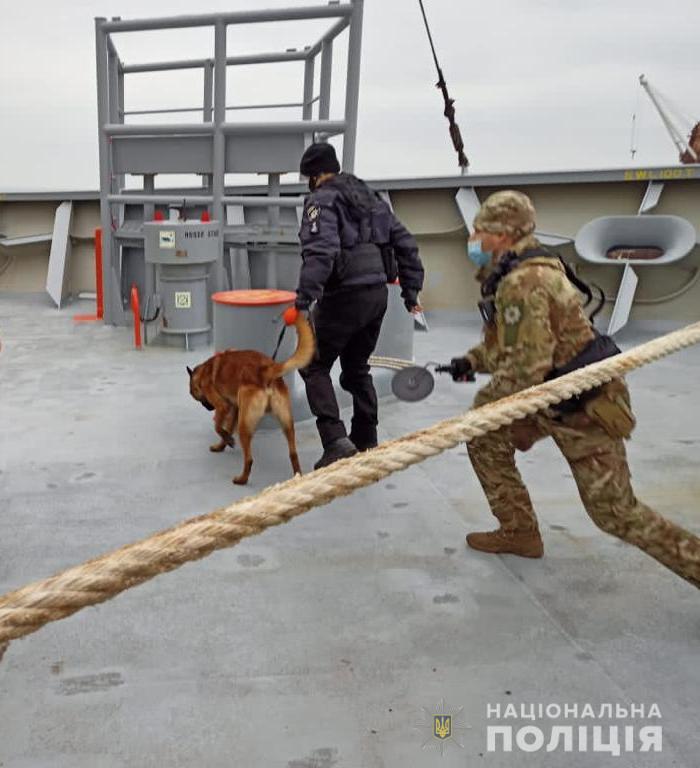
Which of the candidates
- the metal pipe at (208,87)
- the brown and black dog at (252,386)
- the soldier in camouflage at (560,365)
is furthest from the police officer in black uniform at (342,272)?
the metal pipe at (208,87)

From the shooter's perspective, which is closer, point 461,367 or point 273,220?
point 461,367

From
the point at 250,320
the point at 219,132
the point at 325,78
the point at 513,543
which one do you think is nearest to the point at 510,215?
the point at 513,543

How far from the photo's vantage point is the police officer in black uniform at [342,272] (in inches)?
135

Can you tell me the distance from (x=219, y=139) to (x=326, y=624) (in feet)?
18.5

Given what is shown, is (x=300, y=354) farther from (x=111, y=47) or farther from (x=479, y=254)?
(x=111, y=47)

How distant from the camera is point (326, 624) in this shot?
233cm

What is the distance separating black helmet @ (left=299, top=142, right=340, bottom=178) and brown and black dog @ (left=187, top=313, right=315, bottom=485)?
774 millimetres

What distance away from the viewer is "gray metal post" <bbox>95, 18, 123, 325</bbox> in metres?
7.20

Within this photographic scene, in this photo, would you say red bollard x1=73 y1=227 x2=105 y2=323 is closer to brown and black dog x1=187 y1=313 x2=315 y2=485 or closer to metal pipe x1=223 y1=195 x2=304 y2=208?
metal pipe x1=223 y1=195 x2=304 y2=208

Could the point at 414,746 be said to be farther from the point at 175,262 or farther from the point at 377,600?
the point at 175,262

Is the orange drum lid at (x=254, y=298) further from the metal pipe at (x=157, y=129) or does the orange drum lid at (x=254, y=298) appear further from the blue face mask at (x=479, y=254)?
the metal pipe at (x=157, y=129)

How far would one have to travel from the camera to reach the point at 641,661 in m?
2.15

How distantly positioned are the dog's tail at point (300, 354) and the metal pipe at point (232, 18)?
414 cm

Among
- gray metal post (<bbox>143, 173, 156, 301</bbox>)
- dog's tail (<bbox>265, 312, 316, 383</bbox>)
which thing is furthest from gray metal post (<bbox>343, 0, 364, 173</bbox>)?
dog's tail (<bbox>265, 312, 316, 383</bbox>)
